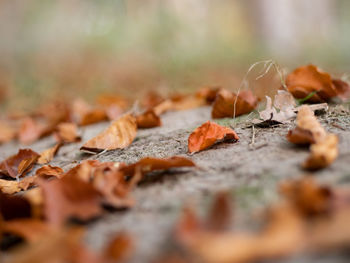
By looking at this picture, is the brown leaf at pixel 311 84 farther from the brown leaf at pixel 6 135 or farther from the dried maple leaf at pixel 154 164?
the brown leaf at pixel 6 135

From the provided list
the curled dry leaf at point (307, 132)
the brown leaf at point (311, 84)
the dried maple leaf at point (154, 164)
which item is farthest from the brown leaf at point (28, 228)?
the brown leaf at point (311, 84)

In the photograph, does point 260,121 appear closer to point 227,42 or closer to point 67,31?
point 67,31

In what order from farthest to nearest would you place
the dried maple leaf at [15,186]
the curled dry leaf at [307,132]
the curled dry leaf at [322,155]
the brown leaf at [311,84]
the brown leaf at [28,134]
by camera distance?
1. the brown leaf at [28,134]
2. the brown leaf at [311,84]
3. the dried maple leaf at [15,186]
4. the curled dry leaf at [307,132]
5. the curled dry leaf at [322,155]

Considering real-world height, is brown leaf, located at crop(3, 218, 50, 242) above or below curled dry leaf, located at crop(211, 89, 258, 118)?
below

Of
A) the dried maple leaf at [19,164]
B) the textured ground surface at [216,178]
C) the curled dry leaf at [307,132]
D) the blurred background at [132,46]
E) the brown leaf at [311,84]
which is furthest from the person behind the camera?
the blurred background at [132,46]

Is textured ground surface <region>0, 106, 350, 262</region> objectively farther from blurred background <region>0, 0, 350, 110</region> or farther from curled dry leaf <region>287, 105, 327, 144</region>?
blurred background <region>0, 0, 350, 110</region>

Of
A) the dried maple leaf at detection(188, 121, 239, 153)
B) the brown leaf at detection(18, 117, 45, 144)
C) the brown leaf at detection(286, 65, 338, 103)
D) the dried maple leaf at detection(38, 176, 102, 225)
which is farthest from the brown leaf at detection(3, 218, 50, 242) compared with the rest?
the brown leaf at detection(18, 117, 45, 144)

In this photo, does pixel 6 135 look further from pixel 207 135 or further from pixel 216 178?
pixel 216 178
